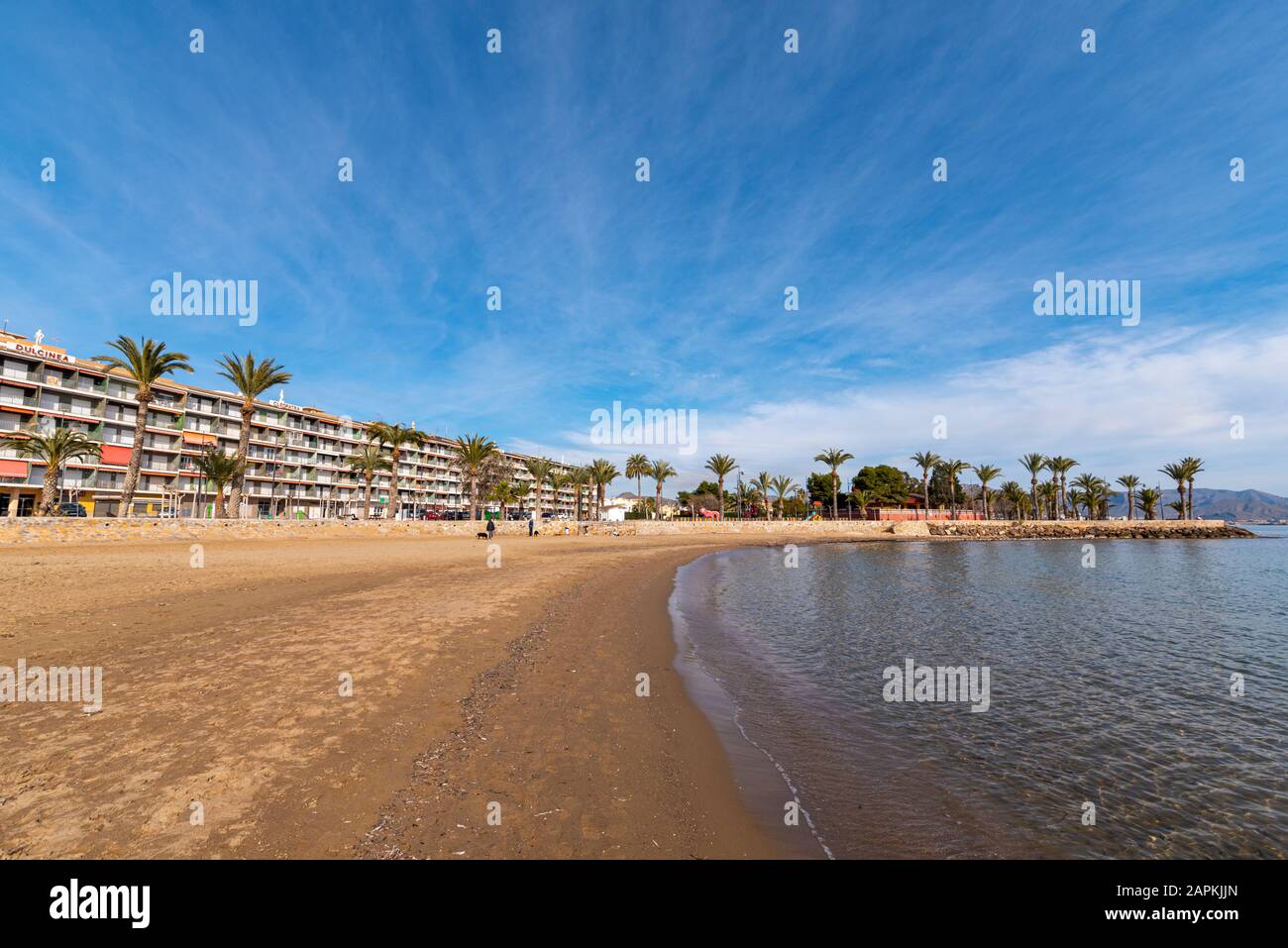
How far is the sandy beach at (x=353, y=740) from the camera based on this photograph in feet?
14.1

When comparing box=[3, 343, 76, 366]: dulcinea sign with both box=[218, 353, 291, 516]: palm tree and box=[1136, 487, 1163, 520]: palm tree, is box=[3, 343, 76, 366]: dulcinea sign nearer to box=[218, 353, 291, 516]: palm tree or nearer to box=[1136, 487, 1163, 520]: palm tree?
box=[218, 353, 291, 516]: palm tree

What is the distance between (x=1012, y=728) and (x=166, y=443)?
95623 mm

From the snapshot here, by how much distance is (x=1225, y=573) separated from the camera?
3425 cm

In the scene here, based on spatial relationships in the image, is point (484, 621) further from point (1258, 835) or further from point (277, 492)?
point (277, 492)

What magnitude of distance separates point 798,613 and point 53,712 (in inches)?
695

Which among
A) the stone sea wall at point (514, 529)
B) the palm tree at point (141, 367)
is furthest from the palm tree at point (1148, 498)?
the palm tree at point (141, 367)

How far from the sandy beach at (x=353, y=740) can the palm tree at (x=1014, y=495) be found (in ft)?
481

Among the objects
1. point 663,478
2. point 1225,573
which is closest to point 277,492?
point 663,478

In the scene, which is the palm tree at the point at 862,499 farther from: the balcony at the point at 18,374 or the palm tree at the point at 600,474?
Answer: the balcony at the point at 18,374

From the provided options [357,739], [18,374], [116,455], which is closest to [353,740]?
[357,739]

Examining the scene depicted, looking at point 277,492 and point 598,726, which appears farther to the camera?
point 277,492

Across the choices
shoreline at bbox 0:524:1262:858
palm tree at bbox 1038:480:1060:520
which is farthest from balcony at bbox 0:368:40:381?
palm tree at bbox 1038:480:1060:520

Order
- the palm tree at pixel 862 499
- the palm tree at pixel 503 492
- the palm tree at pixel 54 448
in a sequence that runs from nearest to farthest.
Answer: the palm tree at pixel 54 448 < the palm tree at pixel 503 492 < the palm tree at pixel 862 499

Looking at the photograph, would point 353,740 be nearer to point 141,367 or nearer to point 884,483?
point 141,367
